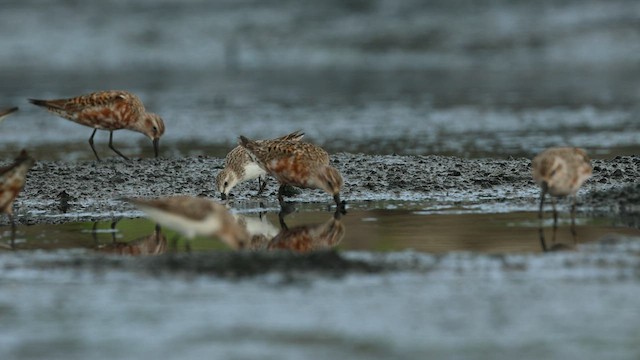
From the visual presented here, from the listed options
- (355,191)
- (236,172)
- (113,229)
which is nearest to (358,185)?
(355,191)

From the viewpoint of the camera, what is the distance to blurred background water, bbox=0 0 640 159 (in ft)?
68.1

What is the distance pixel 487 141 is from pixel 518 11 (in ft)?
50.2

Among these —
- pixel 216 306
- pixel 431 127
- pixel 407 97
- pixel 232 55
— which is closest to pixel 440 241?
pixel 216 306

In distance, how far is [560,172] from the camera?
38.7 feet

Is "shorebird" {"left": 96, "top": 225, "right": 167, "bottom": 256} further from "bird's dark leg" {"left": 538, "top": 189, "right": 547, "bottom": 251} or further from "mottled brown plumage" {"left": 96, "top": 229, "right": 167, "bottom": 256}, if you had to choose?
"bird's dark leg" {"left": 538, "top": 189, "right": 547, "bottom": 251}

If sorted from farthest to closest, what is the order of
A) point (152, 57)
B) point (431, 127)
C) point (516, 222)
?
point (152, 57)
point (431, 127)
point (516, 222)

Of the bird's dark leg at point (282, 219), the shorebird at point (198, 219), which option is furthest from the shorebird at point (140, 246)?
the bird's dark leg at point (282, 219)

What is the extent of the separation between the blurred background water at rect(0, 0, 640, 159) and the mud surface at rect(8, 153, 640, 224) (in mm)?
2231

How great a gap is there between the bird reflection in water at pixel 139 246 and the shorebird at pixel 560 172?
Answer: 3.65 metres

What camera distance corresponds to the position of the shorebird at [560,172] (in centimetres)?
1174

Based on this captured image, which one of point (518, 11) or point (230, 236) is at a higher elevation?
point (518, 11)

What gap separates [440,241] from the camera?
439 inches

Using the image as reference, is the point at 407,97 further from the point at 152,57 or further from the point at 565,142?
the point at 152,57

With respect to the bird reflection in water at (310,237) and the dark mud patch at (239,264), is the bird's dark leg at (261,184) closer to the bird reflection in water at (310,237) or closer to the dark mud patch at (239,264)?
the bird reflection in water at (310,237)
